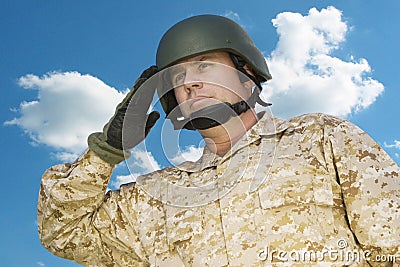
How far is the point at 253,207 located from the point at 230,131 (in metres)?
0.78

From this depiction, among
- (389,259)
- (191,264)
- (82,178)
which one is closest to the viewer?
(389,259)

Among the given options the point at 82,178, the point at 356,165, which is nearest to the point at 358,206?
the point at 356,165

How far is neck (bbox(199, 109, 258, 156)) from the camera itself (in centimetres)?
443

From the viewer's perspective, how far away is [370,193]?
3697 millimetres

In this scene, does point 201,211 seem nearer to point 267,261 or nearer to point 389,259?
point 267,261

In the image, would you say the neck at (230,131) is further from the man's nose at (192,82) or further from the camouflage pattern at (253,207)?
the man's nose at (192,82)

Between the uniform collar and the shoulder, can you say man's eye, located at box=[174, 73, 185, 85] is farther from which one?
the shoulder

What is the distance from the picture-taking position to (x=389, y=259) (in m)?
3.67

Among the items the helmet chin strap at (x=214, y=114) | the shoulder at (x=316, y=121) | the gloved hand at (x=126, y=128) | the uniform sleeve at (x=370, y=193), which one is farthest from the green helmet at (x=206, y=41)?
the uniform sleeve at (x=370, y=193)

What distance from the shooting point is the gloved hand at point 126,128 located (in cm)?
436

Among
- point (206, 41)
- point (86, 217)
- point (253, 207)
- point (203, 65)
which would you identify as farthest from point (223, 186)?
point (86, 217)

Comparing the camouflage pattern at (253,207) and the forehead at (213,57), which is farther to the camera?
the forehead at (213,57)

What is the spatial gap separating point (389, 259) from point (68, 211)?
253 centimetres

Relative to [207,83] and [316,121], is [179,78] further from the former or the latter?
[316,121]
